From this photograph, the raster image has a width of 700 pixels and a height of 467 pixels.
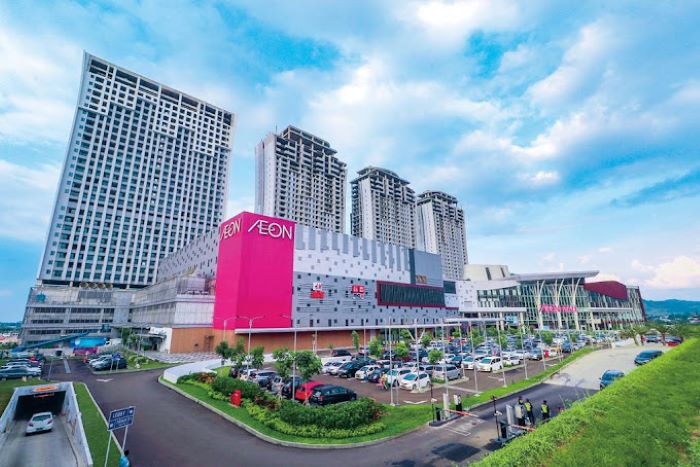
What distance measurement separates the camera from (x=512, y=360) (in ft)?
149

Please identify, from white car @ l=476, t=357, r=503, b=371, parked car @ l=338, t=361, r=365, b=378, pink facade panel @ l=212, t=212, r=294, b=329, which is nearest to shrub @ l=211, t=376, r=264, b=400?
parked car @ l=338, t=361, r=365, b=378

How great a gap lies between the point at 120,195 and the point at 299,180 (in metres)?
64.3

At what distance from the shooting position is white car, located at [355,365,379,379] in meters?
37.9

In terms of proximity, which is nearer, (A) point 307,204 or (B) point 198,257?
(B) point 198,257

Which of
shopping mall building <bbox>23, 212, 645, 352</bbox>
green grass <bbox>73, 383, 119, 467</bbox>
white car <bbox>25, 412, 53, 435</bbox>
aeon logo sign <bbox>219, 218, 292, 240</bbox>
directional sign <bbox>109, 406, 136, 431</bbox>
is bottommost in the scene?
white car <bbox>25, 412, 53, 435</bbox>

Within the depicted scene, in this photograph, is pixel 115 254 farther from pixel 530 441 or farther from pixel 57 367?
pixel 530 441

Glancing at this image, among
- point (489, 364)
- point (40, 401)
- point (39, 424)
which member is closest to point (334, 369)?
point (489, 364)

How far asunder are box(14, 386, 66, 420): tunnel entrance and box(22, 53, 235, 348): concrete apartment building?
73.8 m

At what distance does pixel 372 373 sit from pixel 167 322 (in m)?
49.1

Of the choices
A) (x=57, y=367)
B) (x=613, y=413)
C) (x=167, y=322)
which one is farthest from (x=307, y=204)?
(x=613, y=413)

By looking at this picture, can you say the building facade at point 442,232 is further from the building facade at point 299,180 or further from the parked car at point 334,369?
the parked car at point 334,369

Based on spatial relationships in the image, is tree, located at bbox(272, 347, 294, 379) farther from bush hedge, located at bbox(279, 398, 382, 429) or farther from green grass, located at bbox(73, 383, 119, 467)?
green grass, located at bbox(73, 383, 119, 467)

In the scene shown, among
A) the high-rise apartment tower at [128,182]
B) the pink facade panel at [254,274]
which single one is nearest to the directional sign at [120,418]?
the pink facade panel at [254,274]

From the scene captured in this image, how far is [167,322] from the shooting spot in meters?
65.9
